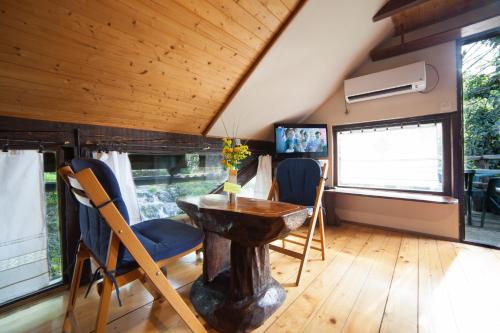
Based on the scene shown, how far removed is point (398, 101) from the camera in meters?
2.95

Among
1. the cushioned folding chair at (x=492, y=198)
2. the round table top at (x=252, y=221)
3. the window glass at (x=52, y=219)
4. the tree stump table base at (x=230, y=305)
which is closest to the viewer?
the round table top at (x=252, y=221)

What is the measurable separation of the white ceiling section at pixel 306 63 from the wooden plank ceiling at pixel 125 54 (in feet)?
0.66

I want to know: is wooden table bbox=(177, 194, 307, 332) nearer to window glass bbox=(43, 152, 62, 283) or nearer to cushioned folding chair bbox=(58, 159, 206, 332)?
cushioned folding chair bbox=(58, 159, 206, 332)

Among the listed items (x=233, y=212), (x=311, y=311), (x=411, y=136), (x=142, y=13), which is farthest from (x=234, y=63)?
(x=411, y=136)

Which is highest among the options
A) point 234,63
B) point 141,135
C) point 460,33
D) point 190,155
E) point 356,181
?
point 460,33

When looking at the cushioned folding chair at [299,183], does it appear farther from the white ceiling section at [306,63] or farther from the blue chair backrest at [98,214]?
the blue chair backrest at [98,214]

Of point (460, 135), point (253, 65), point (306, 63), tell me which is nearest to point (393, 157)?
point (460, 135)

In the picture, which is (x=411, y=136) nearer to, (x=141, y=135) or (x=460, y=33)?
(x=460, y=33)

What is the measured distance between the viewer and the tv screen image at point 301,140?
3293 mm

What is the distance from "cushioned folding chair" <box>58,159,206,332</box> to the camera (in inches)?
34.4

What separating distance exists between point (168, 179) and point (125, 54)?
1.42m

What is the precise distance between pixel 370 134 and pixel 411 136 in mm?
514

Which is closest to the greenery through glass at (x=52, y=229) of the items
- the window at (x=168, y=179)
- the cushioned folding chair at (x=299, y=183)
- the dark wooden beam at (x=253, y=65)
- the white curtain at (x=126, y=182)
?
the white curtain at (x=126, y=182)

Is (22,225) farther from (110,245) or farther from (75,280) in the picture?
(110,245)
